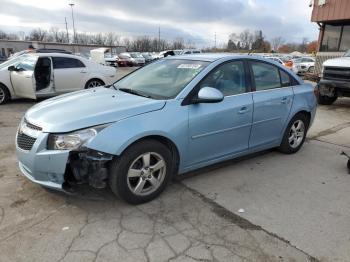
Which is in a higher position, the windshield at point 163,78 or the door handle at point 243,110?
the windshield at point 163,78

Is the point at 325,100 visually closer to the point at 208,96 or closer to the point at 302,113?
the point at 302,113

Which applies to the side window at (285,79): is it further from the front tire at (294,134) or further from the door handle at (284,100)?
the front tire at (294,134)

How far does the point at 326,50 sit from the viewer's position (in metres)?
17.1

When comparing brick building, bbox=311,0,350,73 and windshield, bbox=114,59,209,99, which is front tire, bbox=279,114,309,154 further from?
brick building, bbox=311,0,350,73

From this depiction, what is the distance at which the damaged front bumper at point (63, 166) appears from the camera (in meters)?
3.33

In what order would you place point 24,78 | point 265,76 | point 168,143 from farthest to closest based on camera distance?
point 24,78 < point 265,76 < point 168,143

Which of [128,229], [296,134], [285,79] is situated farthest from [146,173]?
[296,134]

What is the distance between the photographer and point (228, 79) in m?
4.48

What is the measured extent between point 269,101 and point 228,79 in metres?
0.77

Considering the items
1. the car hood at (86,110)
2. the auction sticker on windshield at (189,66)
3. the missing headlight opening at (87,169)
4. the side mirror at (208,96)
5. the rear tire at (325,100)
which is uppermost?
the auction sticker on windshield at (189,66)

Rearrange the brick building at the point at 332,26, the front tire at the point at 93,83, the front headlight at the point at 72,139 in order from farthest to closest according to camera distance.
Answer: the brick building at the point at 332,26 < the front tire at the point at 93,83 < the front headlight at the point at 72,139

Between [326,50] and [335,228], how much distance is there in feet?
51.6

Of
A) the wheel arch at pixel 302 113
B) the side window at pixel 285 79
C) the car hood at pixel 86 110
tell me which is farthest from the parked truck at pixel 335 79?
the car hood at pixel 86 110

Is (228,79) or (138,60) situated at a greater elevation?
(228,79)
